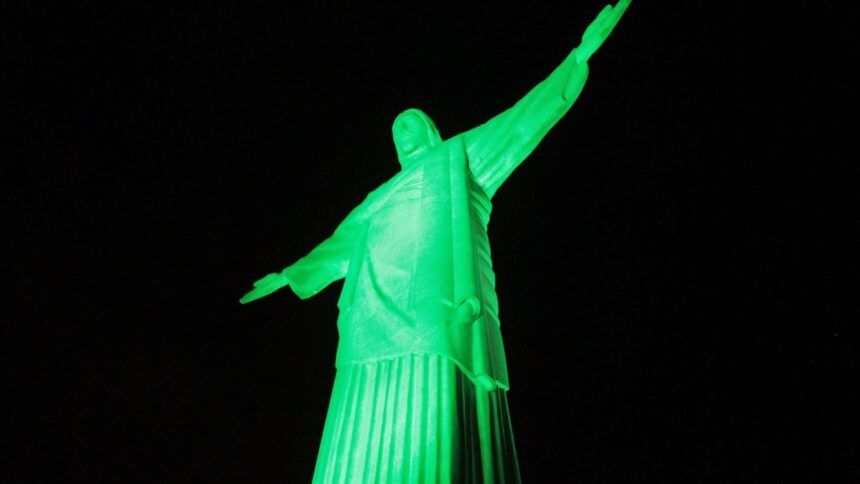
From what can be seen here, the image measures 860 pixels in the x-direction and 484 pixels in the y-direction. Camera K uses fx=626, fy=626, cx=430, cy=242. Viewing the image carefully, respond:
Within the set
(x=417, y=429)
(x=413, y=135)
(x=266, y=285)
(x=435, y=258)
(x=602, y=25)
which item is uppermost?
(x=413, y=135)

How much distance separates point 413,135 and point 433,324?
2139 mm

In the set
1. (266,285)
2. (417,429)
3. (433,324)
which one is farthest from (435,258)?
(266,285)

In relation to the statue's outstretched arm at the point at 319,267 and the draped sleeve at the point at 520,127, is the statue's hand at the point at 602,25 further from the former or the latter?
the statue's outstretched arm at the point at 319,267

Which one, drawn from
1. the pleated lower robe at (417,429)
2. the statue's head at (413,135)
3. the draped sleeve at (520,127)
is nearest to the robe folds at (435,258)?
the draped sleeve at (520,127)

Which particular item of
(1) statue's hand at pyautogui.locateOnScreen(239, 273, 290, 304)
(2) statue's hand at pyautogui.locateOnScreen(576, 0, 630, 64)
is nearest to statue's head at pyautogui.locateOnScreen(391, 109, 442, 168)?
(1) statue's hand at pyautogui.locateOnScreen(239, 273, 290, 304)

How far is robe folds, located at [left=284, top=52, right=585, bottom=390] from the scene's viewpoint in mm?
2941

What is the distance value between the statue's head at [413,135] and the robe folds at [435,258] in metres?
0.52

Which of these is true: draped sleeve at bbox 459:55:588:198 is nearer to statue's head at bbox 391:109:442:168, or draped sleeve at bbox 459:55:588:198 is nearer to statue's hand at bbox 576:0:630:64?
statue's hand at bbox 576:0:630:64

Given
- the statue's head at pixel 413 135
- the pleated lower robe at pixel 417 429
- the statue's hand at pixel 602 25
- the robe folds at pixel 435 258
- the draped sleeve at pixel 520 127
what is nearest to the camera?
the pleated lower robe at pixel 417 429

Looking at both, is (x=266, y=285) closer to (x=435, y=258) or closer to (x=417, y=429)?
(x=435, y=258)

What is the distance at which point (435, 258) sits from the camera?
10.5 ft

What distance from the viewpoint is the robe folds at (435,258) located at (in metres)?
2.94

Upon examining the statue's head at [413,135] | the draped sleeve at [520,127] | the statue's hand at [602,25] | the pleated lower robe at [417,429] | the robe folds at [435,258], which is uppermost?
the statue's head at [413,135]

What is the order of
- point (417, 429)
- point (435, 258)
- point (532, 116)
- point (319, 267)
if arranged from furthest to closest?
point (319, 267) < point (532, 116) < point (435, 258) < point (417, 429)
